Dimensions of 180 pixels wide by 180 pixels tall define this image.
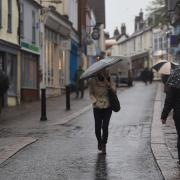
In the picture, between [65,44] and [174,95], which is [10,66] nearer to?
[65,44]

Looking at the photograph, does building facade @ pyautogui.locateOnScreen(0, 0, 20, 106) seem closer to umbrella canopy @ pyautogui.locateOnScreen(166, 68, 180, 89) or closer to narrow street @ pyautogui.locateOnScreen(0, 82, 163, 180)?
narrow street @ pyautogui.locateOnScreen(0, 82, 163, 180)

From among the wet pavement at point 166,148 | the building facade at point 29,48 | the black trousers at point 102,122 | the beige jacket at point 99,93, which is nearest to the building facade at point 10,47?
the building facade at point 29,48

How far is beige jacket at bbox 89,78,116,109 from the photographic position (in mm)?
11484

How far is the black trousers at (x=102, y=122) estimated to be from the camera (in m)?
11.5

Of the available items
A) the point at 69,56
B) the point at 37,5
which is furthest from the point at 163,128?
the point at 69,56

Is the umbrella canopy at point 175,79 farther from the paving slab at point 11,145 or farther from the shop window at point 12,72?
the shop window at point 12,72

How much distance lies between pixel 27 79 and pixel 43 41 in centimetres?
382

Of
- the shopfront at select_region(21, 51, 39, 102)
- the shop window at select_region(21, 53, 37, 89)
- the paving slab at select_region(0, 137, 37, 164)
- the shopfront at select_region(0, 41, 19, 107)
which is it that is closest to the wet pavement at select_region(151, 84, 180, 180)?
the paving slab at select_region(0, 137, 37, 164)

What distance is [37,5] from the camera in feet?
104

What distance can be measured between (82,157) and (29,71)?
1998 cm

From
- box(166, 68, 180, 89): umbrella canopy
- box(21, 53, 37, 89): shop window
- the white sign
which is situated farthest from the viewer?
the white sign

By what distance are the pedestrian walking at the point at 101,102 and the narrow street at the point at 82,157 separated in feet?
1.17

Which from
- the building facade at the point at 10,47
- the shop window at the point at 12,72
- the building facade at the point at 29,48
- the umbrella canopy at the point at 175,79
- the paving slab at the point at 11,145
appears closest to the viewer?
the umbrella canopy at the point at 175,79

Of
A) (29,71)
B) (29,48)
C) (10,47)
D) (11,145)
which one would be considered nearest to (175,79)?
(11,145)
